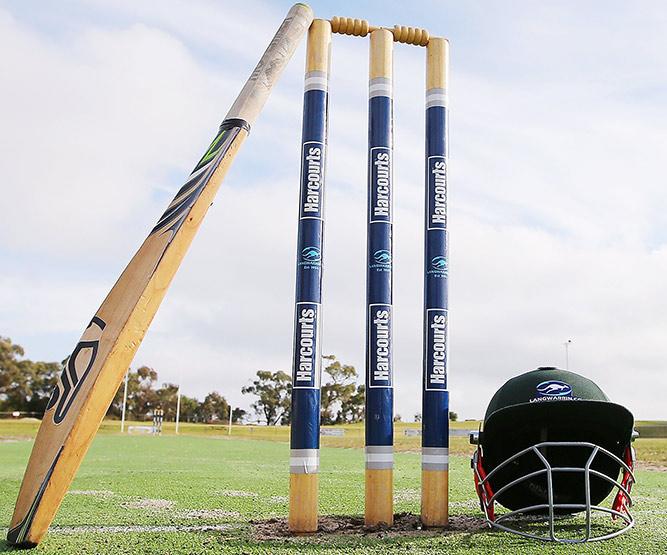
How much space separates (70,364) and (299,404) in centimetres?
146

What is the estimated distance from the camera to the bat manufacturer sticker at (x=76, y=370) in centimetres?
476

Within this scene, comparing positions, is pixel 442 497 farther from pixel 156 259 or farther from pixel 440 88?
pixel 440 88

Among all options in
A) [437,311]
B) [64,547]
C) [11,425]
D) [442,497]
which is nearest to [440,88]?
[437,311]

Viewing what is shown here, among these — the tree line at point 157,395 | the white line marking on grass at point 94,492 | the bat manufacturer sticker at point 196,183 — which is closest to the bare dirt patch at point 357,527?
the bat manufacturer sticker at point 196,183

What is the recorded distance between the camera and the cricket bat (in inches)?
179

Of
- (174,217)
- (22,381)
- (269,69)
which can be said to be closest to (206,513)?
(174,217)

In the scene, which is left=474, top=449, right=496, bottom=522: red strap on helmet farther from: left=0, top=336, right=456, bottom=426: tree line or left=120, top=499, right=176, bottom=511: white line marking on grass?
left=0, top=336, right=456, bottom=426: tree line

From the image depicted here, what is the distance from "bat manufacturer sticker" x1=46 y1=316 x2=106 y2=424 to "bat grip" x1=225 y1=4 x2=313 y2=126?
1.85 meters

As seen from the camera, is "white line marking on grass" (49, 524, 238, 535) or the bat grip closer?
"white line marking on grass" (49, 524, 238, 535)

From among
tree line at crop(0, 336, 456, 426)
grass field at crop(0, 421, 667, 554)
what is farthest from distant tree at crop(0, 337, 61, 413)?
grass field at crop(0, 421, 667, 554)

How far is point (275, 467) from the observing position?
41.6 ft

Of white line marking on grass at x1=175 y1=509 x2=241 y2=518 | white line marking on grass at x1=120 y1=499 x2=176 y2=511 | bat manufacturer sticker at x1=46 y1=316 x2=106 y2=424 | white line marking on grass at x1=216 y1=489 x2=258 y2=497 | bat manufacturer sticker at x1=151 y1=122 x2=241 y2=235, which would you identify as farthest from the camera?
white line marking on grass at x1=216 y1=489 x2=258 y2=497

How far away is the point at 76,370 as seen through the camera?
4.84 meters

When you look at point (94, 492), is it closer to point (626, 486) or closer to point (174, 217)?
point (174, 217)
